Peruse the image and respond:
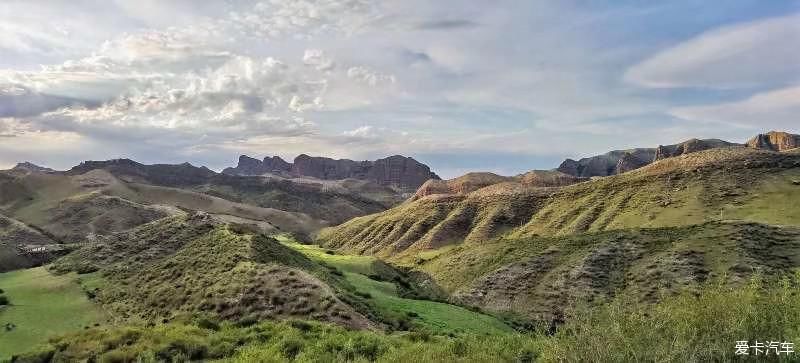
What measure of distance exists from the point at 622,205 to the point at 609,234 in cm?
2643

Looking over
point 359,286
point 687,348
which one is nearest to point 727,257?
point 359,286

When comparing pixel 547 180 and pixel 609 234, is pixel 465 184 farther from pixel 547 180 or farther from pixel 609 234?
pixel 609 234

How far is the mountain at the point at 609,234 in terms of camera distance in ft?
183

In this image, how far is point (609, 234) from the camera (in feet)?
226

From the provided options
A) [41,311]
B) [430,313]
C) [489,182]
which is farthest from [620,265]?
[489,182]

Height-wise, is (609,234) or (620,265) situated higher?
(609,234)

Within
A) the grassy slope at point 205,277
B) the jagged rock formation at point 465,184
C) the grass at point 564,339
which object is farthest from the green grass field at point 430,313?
the jagged rock formation at point 465,184

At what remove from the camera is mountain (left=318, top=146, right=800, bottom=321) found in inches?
2199

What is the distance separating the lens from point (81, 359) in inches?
793

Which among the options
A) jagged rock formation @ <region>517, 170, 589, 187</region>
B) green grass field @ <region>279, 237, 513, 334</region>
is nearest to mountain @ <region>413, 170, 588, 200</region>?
jagged rock formation @ <region>517, 170, 589, 187</region>

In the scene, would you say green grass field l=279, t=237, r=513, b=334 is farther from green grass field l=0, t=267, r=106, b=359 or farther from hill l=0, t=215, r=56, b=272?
hill l=0, t=215, r=56, b=272

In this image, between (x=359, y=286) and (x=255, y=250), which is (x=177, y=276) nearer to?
(x=255, y=250)

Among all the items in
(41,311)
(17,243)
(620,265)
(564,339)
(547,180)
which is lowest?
(17,243)

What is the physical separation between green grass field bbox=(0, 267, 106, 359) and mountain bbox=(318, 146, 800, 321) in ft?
95.0
